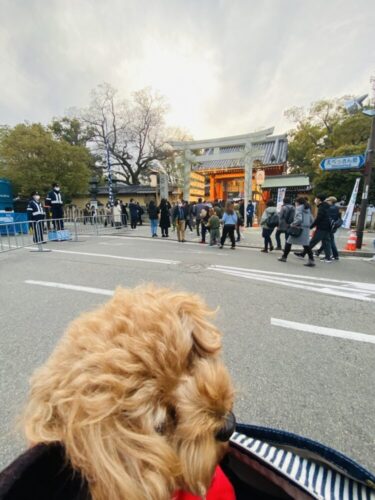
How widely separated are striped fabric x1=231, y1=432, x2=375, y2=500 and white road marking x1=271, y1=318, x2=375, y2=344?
2205mm

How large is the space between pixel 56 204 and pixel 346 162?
1107 centimetres

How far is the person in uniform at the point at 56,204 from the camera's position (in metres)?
9.84

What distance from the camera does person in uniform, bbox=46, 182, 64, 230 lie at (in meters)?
9.84

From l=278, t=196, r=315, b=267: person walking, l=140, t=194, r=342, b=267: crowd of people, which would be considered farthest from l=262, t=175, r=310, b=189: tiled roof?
l=278, t=196, r=315, b=267: person walking

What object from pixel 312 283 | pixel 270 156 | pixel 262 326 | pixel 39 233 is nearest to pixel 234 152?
pixel 270 156

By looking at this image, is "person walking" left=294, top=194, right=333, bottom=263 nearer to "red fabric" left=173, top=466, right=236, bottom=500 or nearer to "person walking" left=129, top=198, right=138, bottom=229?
"red fabric" left=173, top=466, right=236, bottom=500

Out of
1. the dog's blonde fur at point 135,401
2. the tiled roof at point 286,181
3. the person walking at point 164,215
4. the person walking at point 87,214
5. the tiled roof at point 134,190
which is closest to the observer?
the dog's blonde fur at point 135,401

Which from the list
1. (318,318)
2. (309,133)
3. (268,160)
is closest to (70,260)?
(318,318)

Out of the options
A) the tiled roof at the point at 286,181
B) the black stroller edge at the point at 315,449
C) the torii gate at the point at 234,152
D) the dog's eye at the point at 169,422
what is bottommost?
the black stroller edge at the point at 315,449

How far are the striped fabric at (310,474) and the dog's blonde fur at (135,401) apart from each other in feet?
1.54

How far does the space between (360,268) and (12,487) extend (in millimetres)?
7532

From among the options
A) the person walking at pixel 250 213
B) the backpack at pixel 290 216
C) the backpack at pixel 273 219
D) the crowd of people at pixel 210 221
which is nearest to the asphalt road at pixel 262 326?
the backpack at pixel 290 216

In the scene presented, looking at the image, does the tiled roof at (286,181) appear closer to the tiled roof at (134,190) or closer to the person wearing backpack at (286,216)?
the tiled roof at (134,190)

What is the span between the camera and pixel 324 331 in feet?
9.77
